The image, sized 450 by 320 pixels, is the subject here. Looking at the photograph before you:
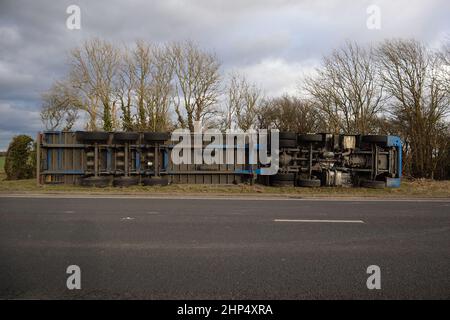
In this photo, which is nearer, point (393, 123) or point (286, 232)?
point (286, 232)

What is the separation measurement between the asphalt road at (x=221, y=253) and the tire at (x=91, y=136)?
21.3 ft

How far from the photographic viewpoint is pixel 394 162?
15617 mm

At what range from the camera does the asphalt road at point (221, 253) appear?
3.67 m

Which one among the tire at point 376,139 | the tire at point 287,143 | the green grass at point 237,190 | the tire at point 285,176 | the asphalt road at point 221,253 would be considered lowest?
the asphalt road at point 221,253

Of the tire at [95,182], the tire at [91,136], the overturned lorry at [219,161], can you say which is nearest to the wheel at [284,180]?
the overturned lorry at [219,161]

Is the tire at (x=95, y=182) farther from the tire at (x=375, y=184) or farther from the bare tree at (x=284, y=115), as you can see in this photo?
the bare tree at (x=284, y=115)

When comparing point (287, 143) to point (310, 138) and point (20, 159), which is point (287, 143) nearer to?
point (310, 138)

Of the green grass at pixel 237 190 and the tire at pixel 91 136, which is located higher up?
the tire at pixel 91 136

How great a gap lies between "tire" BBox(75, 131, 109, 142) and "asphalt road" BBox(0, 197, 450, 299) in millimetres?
6504

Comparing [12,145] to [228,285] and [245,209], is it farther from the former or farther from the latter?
[228,285]

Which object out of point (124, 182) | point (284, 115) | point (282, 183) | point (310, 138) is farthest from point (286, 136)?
point (284, 115)
